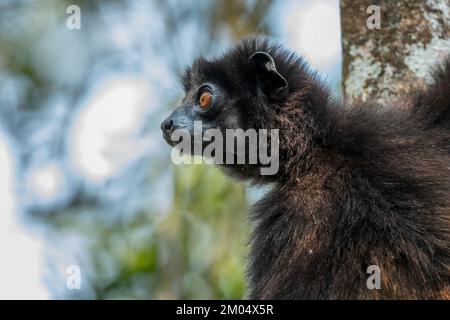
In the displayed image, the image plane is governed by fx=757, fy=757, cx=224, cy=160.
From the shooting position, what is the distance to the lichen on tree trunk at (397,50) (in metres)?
5.13

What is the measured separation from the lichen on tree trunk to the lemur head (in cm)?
35

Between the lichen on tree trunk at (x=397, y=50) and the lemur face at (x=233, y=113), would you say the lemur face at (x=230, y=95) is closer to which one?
the lemur face at (x=233, y=113)

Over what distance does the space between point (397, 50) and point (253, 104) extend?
3.45ft

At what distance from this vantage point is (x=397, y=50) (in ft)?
17.0

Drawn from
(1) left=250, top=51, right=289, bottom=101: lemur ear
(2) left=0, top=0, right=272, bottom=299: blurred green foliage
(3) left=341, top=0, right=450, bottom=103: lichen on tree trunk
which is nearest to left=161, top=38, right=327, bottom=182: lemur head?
(1) left=250, top=51, right=289, bottom=101: lemur ear

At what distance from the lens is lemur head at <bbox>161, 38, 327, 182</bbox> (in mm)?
4965

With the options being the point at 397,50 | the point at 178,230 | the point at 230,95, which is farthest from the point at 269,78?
the point at 178,230

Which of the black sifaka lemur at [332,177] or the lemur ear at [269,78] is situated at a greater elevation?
the lemur ear at [269,78]

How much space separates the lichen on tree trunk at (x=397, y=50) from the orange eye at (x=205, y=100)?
3.18 ft

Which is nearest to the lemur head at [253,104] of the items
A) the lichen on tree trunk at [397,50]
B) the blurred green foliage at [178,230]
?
the lichen on tree trunk at [397,50]

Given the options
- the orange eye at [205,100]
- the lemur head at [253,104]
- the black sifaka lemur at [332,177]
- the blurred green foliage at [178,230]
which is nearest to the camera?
the black sifaka lemur at [332,177]

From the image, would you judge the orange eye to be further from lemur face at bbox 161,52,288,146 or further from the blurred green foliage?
Result: the blurred green foliage
